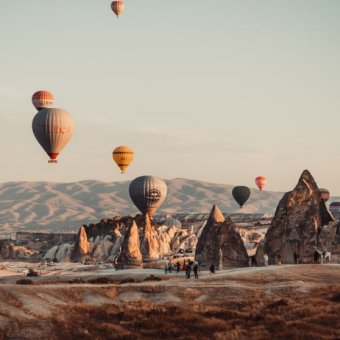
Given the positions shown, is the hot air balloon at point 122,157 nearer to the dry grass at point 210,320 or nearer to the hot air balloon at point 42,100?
the hot air balloon at point 42,100

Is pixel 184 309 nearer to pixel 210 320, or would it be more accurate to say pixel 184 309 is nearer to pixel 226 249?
pixel 210 320

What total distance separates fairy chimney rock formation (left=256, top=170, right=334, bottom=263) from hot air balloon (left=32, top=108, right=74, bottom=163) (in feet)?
197

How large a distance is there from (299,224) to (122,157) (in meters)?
90.4

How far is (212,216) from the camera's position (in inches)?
3307

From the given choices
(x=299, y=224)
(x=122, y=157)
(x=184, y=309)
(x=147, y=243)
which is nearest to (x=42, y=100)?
(x=122, y=157)

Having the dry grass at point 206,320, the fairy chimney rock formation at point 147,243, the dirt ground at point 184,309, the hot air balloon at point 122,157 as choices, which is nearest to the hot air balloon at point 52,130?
the fairy chimney rock formation at point 147,243

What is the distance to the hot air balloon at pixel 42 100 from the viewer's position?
151125mm

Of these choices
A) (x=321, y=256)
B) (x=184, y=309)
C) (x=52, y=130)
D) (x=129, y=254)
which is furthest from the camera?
(x=52, y=130)

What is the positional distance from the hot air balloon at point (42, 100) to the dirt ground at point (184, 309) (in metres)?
96.9

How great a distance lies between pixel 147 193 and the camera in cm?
16338

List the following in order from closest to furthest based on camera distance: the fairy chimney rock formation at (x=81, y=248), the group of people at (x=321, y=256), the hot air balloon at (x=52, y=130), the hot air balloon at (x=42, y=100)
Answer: the group of people at (x=321, y=256)
the hot air balloon at (x=52, y=130)
the fairy chimney rock formation at (x=81, y=248)
the hot air balloon at (x=42, y=100)

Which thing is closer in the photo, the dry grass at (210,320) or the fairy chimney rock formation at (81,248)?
the dry grass at (210,320)

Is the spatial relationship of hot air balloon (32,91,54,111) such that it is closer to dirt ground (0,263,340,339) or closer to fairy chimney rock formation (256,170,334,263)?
fairy chimney rock formation (256,170,334,263)

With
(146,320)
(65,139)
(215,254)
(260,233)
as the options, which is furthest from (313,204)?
(260,233)
